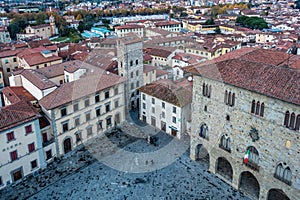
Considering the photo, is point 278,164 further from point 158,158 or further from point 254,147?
point 158,158

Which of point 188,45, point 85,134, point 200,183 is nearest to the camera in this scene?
point 200,183

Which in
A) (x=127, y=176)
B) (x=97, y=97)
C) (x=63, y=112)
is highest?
(x=97, y=97)

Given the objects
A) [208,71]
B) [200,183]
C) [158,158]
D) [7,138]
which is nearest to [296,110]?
[208,71]

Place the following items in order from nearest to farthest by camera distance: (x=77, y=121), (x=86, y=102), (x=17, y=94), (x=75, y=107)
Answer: (x=75, y=107)
(x=77, y=121)
(x=86, y=102)
(x=17, y=94)

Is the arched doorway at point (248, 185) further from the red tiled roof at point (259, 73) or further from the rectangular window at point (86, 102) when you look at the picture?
the rectangular window at point (86, 102)

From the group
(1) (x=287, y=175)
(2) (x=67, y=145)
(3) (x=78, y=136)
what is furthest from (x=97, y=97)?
(1) (x=287, y=175)

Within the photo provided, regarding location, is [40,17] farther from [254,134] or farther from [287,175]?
[287,175]
